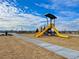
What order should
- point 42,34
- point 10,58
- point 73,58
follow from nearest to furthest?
point 73,58 → point 10,58 → point 42,34

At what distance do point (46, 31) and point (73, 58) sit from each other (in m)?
36.1

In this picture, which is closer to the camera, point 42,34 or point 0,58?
point 0,58

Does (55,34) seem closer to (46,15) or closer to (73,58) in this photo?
(46,15)

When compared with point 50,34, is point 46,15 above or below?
above

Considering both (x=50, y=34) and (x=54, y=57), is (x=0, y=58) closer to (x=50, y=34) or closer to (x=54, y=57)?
(x=54, y=57)

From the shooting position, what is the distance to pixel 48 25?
46156mm

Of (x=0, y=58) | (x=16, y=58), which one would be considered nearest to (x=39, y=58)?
(x=16, y=58)

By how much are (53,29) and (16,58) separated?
113 feet

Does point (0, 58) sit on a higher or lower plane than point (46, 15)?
lower

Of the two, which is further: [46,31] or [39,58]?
[46,31]

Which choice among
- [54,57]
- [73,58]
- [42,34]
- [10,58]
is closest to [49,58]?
[54,57]

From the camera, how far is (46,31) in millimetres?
47344

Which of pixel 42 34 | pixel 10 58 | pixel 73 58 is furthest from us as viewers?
pixel 42 34

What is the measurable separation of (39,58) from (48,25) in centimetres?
3439
